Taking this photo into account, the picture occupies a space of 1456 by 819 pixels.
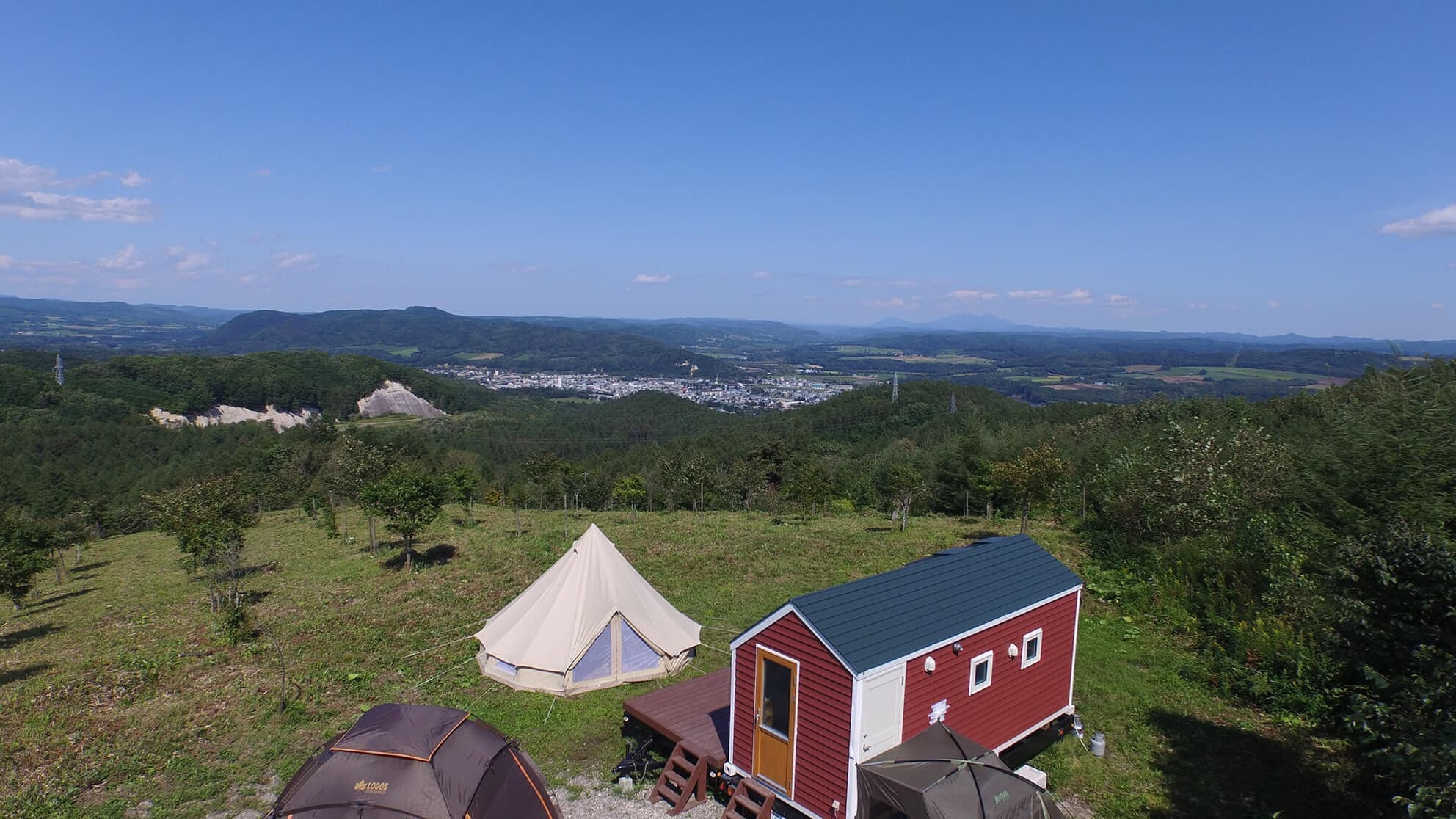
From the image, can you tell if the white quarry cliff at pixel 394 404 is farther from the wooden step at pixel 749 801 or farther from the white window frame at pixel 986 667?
the white window frame at pixel 986 667

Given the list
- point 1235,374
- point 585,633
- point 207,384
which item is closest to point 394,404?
point 207,384

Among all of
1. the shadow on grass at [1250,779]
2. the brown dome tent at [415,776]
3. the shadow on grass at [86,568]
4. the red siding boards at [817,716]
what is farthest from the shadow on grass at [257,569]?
the shadow on grass at [1250,779]

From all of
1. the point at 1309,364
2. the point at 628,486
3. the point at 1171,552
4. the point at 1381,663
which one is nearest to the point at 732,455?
the point at 628,486

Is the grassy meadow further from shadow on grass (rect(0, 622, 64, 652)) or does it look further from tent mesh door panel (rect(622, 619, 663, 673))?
tent mesh door panel (rect(622, 619, 663, 673))

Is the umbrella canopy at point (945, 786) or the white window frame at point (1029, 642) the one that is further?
the white window frame at point (1029, 642)

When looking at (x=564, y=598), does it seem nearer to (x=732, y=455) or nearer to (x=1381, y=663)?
(x=1381, y=663)

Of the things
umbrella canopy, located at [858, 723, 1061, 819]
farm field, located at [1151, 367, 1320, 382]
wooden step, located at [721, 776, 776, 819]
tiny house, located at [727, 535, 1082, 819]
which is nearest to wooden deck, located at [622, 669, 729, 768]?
tiny house, located at [727, 535, 1082, 819]
